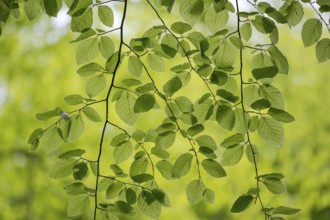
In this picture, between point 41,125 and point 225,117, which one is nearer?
point 225,117

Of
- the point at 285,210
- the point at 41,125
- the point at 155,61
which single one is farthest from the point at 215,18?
the point at 41,125

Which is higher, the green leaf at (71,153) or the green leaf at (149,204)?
the green leaf at (71,153)

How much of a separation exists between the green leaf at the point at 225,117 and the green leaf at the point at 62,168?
37 cm

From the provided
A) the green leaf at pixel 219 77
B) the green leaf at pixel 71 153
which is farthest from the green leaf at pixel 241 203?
the green leaf at pixel 71 153

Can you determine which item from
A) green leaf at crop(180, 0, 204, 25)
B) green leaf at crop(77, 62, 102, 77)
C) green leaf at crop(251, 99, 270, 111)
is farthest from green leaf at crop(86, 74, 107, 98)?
green leaf at crop(251, 99, 270, 111)

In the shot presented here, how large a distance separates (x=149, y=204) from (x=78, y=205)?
18 centimetres

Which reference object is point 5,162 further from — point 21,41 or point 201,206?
point 201,206

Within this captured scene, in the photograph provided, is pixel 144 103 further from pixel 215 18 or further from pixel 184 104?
pixel 215 18

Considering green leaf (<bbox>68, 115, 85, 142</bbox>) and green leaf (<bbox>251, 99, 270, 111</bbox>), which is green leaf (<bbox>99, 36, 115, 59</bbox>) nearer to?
green leaf (<bbox>68, 115, 85, 142</bbox>)

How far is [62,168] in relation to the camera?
1.24 meters

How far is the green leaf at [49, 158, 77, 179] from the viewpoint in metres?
1.24

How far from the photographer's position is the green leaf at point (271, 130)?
48.4 inches

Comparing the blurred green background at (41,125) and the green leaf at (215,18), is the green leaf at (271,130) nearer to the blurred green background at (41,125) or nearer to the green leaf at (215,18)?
the green leaf at (215,18)

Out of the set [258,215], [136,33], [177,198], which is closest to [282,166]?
[258,215]
